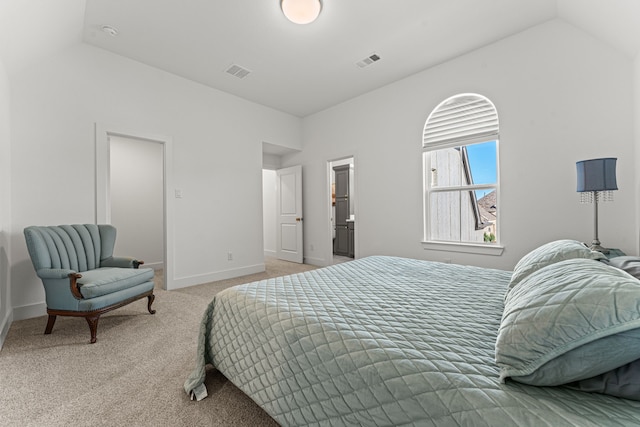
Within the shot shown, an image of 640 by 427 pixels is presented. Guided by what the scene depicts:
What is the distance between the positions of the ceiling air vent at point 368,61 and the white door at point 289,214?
7.62 ft

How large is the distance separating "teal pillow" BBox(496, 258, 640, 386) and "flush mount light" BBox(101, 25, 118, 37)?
414cm

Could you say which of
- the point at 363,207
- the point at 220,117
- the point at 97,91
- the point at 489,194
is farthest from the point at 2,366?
the point at 489,194

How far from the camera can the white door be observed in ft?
18.2

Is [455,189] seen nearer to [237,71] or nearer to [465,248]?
[465,248]

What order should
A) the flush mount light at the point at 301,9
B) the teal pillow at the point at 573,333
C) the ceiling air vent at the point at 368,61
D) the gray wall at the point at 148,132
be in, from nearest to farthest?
the teal pillow at the point at 573,333 < the flush mount light at the point at 301,9 < the gray wall at the point at 148,132 < the ceiling air vent at the point at 368,61

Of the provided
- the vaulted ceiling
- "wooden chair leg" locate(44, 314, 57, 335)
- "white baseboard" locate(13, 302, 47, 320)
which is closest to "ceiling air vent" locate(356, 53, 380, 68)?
the vaulted ceiling

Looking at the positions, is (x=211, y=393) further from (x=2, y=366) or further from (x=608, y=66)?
(x=608, y=66)

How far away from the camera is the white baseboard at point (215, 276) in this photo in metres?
3.81

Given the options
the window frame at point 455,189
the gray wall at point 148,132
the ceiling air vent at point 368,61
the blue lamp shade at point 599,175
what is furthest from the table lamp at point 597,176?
the gray wall at point 148,132

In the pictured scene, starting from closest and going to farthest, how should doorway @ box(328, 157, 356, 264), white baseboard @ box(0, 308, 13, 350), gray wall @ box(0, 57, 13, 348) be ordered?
white baseboard @ box(0, 308, 13, 350) → gray wall @ box(0, 57, 13, 348) → doorway @ box(328, 157, 356, 264)

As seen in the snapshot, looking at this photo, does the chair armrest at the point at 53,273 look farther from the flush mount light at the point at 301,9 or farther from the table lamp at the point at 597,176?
the table lamp at the point at 597,176

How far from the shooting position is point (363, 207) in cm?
448

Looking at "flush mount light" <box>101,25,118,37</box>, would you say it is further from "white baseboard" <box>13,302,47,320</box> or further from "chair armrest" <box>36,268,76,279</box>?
"white baseboard" <box>13,302,47,320</box>

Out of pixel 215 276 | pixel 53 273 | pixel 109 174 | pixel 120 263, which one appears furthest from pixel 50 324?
pixel 215 276
